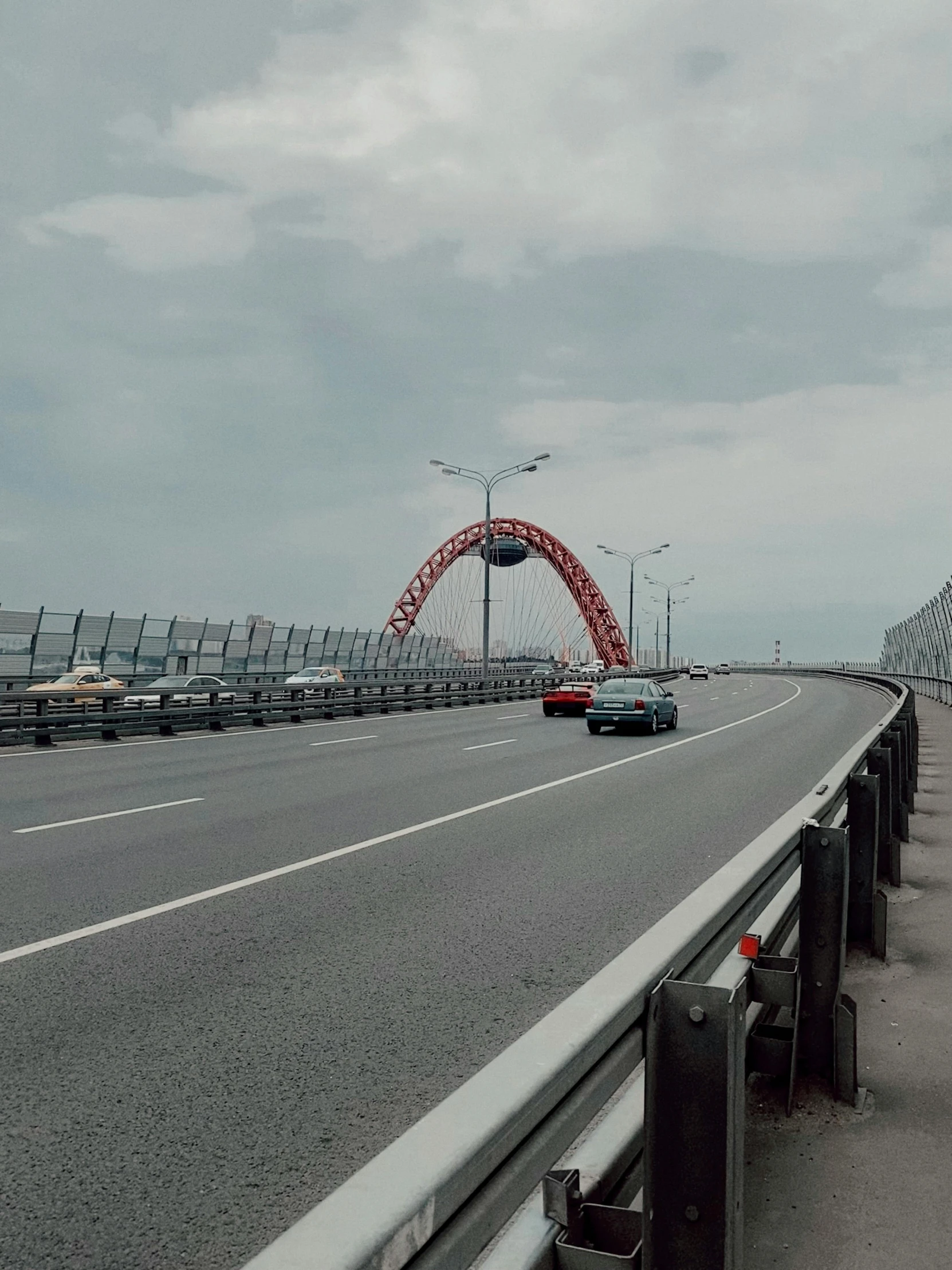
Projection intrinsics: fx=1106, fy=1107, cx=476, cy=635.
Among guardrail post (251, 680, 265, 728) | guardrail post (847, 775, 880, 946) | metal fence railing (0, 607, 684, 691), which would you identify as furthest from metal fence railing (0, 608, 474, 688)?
guardrail post (847, 775, 880, 946)

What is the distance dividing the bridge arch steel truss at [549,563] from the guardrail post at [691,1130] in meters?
106

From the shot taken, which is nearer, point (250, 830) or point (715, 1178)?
point (715, 1178)

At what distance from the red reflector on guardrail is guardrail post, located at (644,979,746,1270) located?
48.5 inches

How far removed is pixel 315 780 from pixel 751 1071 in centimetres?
1167

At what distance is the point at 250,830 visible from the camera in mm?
10906

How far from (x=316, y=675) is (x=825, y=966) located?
44.1 metres

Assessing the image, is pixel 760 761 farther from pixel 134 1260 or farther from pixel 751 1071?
pixel 134 1260

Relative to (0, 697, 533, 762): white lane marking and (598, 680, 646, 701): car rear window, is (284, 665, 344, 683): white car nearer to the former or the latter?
(0, 697, 533, 762): white lane marking

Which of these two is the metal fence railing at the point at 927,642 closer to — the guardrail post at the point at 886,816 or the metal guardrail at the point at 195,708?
the metal guardrail at the point at 195,708

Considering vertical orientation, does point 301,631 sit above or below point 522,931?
above

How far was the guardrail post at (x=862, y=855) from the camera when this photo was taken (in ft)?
20.8

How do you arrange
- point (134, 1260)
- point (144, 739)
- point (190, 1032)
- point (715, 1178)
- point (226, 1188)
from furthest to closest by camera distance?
point (144, 739)
point (190, 1032)
point (226, 1188)
point (134, 1260)
point (715, 1178)

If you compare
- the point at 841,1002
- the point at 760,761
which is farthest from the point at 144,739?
the point at 841,1002

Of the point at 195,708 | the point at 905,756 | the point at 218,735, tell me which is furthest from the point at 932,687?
the point at 905,756
